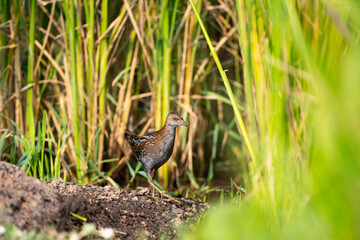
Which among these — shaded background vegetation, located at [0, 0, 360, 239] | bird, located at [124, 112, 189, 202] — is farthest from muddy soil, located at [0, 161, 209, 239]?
bird, located at [124, 112, 189, 202]

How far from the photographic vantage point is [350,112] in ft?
5.74

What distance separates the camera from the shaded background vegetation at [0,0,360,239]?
1.86 m

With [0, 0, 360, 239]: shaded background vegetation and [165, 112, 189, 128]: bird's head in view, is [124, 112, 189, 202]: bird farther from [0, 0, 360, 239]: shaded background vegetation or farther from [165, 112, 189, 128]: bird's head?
[0, 0, 360, 239]: shaded background vegetation

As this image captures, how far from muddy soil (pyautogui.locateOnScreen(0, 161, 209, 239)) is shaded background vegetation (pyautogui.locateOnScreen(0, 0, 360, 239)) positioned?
40 cm

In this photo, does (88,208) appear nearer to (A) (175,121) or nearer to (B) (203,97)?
(A) (175,121)

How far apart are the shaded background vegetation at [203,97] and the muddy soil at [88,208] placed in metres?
0.40

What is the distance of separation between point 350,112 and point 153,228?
1846 mm

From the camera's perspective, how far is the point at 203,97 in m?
5.71

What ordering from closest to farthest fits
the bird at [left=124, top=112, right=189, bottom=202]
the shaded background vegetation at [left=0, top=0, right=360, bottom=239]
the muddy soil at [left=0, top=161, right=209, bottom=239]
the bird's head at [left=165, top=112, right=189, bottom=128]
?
the shaded background vegetation at [left=0, top=0, right=360, bottom=239], the muddy soil at [left=0, top=161, right=209, bottom=239], the bird at [left=124, top=112, right=189, bottom=202], the bird's head at [left=165, top=112, right=189, bottom=128]

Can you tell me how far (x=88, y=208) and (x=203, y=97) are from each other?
302 cm

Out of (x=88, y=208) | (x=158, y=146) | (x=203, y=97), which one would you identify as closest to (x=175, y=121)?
(x=158, y=146)

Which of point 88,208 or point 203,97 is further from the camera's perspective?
point 203,97

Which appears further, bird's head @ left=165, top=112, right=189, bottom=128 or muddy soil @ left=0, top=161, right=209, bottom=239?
bird's head @ left=165, top=112, right=189, bottom=128

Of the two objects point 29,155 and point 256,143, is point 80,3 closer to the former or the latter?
point 29,155
